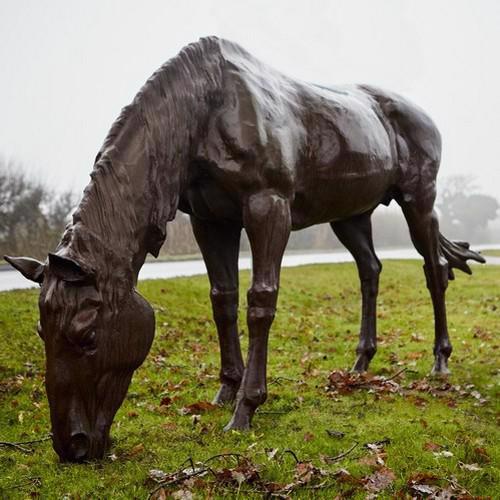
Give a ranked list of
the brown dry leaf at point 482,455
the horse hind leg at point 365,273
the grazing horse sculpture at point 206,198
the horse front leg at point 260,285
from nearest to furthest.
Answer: the grazing horse sculpture at point 206,198 → the brown dry leaf at point 482,455 → the horse front leg at point 260,285 → the horse hind leg at point 365,273

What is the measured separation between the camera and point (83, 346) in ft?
8.95

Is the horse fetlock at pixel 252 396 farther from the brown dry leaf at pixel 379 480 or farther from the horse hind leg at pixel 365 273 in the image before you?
the horse hind leg at pixel 365 273

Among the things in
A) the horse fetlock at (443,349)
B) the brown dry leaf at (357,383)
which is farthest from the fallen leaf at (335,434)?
the horse fetlock at (443,349)

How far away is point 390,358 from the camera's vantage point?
19.8 feet

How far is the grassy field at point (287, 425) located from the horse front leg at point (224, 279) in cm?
35

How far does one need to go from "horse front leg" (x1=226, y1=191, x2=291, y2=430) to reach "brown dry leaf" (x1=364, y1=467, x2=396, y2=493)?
0.87 meters

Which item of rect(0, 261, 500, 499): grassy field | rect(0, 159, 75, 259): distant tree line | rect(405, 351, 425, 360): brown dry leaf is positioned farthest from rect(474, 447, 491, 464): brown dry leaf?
rect(0, 159, 75, 259): distant tree line

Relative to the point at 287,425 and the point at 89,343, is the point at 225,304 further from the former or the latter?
the point at 89,343

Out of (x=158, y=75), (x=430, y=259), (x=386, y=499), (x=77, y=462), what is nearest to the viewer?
(x=386, y=499)

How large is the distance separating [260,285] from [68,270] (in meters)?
1.27

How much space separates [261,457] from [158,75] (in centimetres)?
228

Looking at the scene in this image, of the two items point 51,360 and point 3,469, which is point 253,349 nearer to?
point 51,360

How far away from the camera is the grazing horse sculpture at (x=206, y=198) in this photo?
108 inches

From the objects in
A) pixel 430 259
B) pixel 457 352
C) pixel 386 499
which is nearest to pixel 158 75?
pixel 386 499
